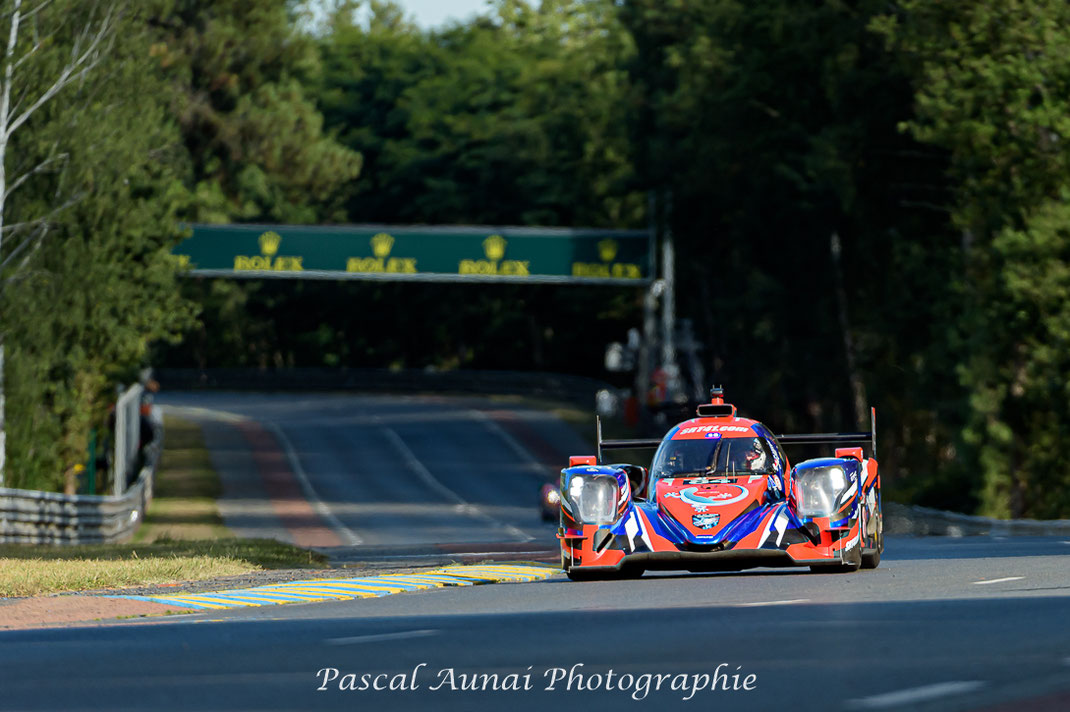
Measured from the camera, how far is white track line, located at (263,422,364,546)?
4509cm

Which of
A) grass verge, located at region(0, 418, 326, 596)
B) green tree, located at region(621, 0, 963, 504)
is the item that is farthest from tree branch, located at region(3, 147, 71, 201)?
green tree, located at region(621, 0, 963, 504)

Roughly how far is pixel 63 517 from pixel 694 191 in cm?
3070

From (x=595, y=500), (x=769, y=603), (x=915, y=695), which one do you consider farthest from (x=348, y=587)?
(x=915, y=695)

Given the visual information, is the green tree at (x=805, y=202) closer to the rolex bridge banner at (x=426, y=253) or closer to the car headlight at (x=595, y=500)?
the rolex bridge banner at (x=426, y=253)

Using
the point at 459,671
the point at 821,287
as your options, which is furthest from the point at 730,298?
the point at 459,671

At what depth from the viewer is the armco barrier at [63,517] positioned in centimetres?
3522

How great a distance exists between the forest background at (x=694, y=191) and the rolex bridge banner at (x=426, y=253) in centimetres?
175

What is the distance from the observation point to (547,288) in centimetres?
9781

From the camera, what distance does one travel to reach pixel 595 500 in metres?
18.9

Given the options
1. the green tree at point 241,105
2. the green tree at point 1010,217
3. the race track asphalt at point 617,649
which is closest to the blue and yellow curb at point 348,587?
the race track asphalt at point 617,649

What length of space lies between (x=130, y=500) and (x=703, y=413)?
25867 millimetres

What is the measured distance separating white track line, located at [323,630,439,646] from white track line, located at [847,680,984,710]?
427 centimetres

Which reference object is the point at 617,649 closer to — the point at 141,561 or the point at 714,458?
the point at 714,458

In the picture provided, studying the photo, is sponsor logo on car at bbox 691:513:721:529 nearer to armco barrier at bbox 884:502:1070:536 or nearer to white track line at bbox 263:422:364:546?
armco barrier at bbox 884:502:1070:536
